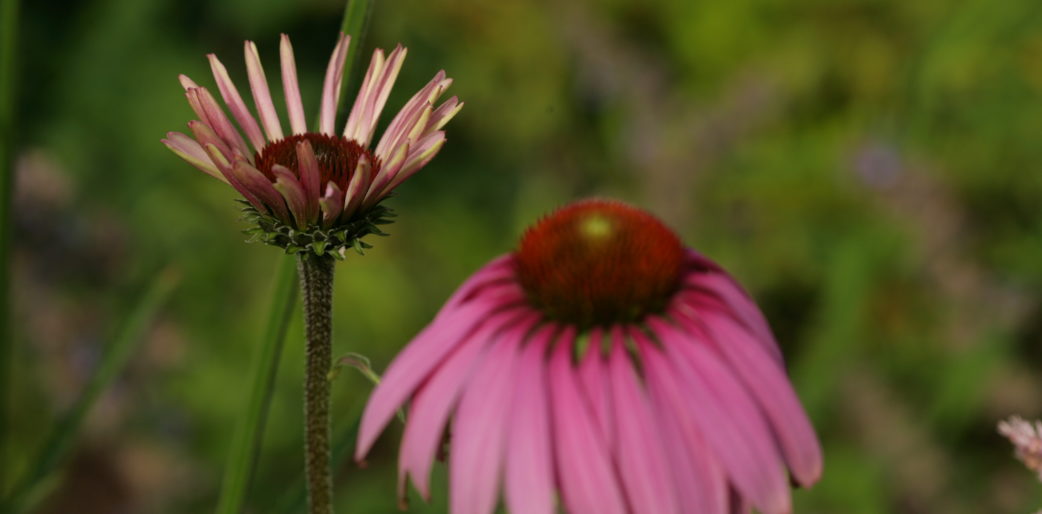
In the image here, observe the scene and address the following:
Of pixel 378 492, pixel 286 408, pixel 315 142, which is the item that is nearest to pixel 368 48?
pixel 286 408

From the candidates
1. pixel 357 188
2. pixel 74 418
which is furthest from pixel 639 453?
pixel 74 418

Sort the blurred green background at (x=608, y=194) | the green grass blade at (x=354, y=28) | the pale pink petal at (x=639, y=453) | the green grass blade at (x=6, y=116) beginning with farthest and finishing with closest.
Answer: 1. the blurred green background at (x=608, y=194)
2. the green grass blade at (x=6, y=116)
3. the green grass blade at (x=354, y=28)
4. the pale pink petal at (x=639, y=453)

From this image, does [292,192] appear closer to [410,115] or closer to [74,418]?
[410,115]

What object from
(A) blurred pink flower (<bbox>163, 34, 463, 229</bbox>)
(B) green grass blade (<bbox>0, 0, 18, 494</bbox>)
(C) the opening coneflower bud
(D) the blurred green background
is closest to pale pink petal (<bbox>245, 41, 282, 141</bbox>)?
(A) blurred pink flower (<bbox>163, 34, 463, 229</bbox>)

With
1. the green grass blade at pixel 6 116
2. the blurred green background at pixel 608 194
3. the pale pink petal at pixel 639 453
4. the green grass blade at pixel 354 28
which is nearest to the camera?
the pale pink petal at pixel 639 453

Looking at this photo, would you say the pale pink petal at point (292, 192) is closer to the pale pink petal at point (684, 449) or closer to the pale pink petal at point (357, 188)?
the pale pink petal at point (357, 188)

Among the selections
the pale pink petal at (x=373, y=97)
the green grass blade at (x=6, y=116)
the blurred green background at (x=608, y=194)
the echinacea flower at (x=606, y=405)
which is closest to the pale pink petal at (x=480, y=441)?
the echinacea flower at (x=606, y=405)

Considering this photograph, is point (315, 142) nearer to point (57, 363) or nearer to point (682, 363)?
point (682, 363)
